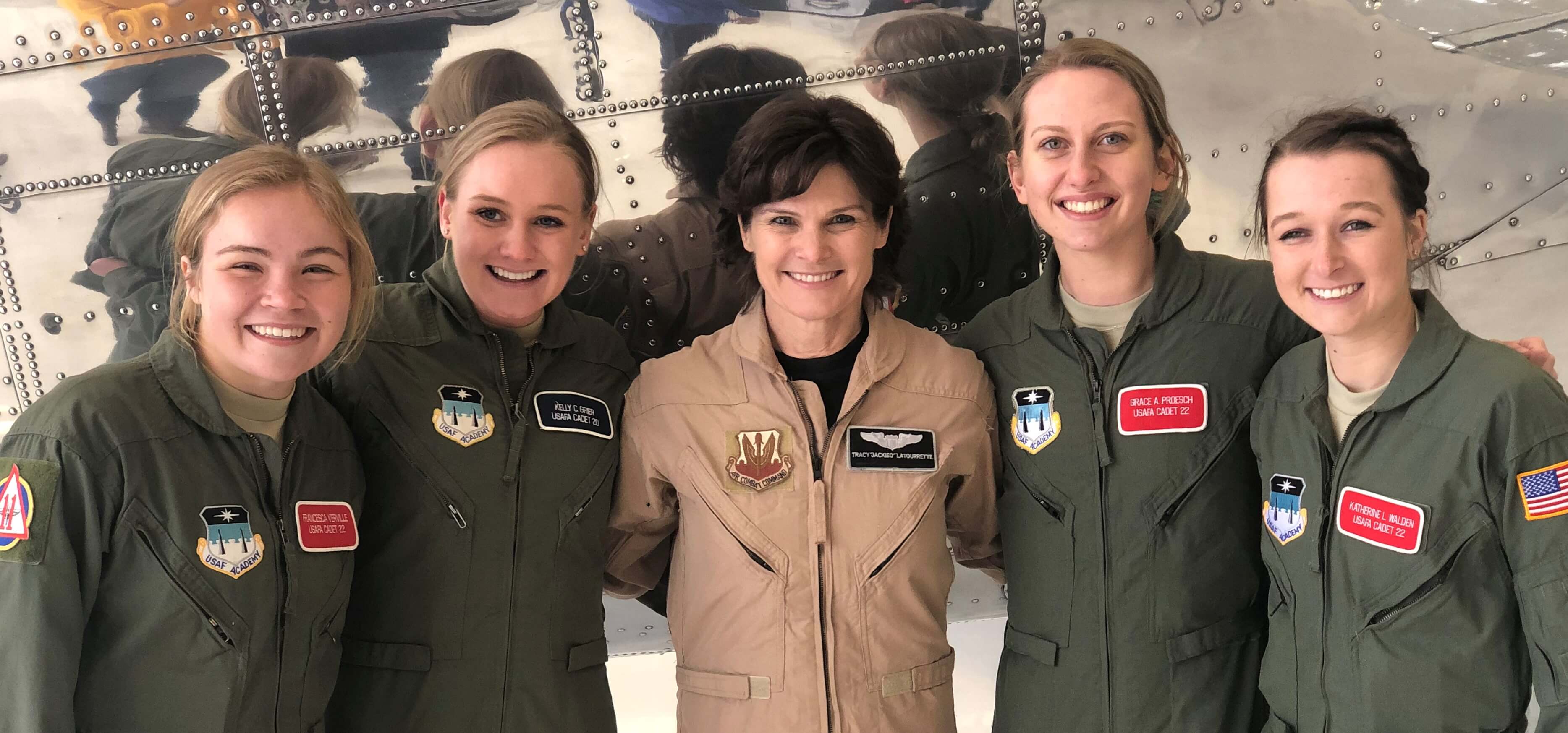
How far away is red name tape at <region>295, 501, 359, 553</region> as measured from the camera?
197cm

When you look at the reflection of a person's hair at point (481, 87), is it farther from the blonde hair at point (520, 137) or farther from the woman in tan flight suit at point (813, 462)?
the woman in tan flight suit at point (813, 462)

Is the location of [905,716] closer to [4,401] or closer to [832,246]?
[832,246]

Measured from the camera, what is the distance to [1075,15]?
275 cm

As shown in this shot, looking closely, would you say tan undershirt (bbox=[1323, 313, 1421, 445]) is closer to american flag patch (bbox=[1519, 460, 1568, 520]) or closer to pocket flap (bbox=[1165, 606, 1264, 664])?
american flag patch (bbox=[1519, 460, 1568, 520])

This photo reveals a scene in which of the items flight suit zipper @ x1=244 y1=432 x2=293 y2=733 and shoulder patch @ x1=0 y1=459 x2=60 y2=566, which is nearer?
shoulder patch @ x1=0 y1=459 x2=60 y2=566

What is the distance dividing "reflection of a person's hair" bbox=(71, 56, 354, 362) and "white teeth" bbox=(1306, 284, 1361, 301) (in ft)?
7.54

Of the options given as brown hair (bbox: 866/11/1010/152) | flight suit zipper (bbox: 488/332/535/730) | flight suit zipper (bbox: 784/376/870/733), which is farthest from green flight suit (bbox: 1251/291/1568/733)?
flight suit zipper (bbox: 488/332/535/730)

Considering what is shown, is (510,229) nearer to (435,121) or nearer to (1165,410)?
(435,121)

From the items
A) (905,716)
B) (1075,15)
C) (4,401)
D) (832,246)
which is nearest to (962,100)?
(1075,15)

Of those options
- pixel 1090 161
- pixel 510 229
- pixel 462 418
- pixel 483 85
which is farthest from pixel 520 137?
pixel 1090 161

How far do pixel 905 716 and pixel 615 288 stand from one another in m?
1.33

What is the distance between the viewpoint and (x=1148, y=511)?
→ 218 centimetres

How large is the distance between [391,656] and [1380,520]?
1891 mm

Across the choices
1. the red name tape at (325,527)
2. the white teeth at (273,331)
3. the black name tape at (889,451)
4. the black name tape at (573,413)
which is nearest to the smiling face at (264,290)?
the white teeth at (273,331)
